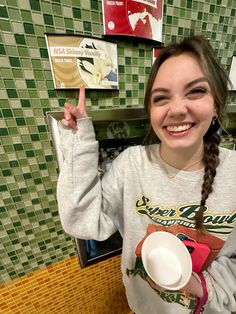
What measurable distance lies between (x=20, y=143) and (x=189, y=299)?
88 centimetres

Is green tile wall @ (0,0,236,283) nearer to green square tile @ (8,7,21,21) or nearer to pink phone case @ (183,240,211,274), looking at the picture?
green square tile @ (8,7,21,21)

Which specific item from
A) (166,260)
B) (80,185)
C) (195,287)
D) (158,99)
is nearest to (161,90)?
(158,99)

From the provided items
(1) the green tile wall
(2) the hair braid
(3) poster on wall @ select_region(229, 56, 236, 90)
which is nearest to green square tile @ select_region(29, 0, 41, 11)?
(1) the green tile wall

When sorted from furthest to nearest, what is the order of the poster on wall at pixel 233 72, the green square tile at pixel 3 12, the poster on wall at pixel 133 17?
1. the poster on wall at pixel 233 72
2. the poster on wall at pixel 133 17
3. the green square tile at pixel 3 12

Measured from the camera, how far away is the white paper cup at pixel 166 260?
51 cm

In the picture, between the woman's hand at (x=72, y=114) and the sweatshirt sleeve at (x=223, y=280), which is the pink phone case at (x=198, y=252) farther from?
the woman's hand at (x=72, y=114)

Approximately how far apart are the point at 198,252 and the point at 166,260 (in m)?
0.13

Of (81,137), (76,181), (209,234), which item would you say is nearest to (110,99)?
(81,137)

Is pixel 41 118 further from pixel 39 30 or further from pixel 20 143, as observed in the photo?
pixel 39 30

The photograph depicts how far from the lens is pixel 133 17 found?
23.0 inches

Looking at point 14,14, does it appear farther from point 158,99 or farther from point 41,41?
point 158,99

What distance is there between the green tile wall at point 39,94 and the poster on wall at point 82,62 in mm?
24

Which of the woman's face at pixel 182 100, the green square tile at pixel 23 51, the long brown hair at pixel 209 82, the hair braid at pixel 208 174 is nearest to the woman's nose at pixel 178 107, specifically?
Answer: the woman's face at pixel 182 100

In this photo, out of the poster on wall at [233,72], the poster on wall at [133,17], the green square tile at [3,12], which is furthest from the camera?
the poster on wall at [233,72]
